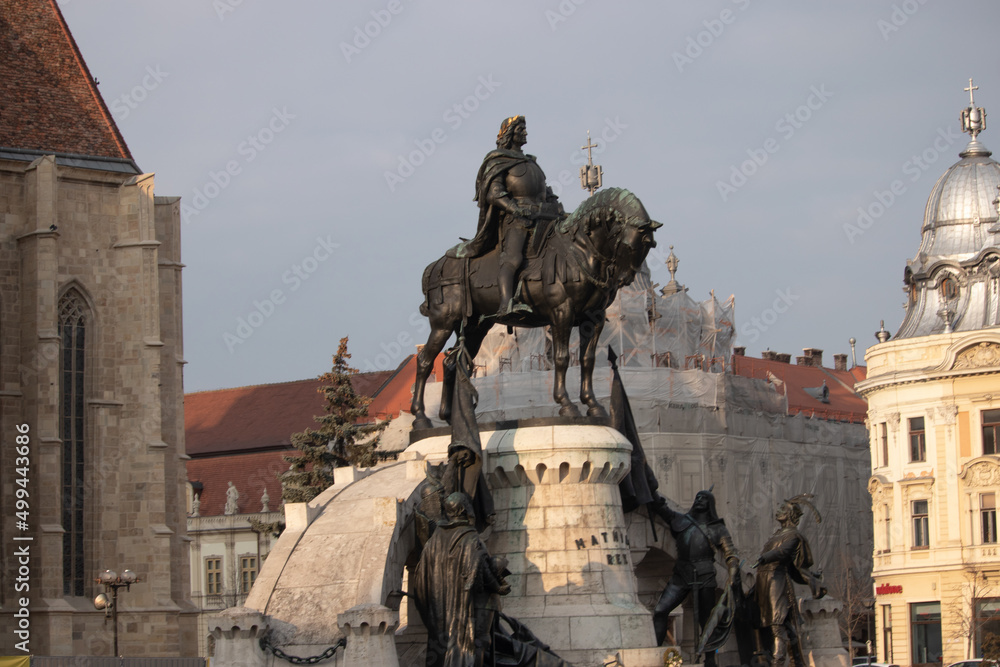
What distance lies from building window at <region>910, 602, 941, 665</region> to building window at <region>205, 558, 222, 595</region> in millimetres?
28188

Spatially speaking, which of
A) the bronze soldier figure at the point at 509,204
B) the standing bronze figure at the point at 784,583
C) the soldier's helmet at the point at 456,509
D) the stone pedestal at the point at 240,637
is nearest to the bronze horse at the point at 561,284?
the bronze soldier figure at the point at 509,204

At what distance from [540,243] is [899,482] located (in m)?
30.0

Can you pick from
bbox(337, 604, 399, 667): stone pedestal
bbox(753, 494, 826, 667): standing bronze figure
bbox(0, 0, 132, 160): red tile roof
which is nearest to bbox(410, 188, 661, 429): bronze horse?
bbox(753, 494, 826, 667): standing bronze figure

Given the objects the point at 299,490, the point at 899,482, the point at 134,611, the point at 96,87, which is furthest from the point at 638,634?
the point at 96,87

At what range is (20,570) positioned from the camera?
4019 centimetres

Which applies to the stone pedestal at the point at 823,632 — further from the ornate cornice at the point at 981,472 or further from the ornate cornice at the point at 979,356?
the ornate cornice at the point at 979,356

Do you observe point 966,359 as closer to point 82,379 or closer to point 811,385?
point 811,385

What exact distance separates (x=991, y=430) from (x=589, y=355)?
28.8 meters

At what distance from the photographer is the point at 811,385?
209ft

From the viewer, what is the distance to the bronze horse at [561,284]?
55.7ft

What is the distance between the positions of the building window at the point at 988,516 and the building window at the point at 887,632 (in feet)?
11.6

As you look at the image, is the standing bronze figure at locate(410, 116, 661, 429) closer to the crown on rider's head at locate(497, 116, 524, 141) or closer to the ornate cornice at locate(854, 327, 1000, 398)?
the crown on rider's head at locate(497, 116, 524, 141)

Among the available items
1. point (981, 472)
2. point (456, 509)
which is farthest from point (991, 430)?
point (456, 509)

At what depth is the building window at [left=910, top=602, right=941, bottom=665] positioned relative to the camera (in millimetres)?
43625
